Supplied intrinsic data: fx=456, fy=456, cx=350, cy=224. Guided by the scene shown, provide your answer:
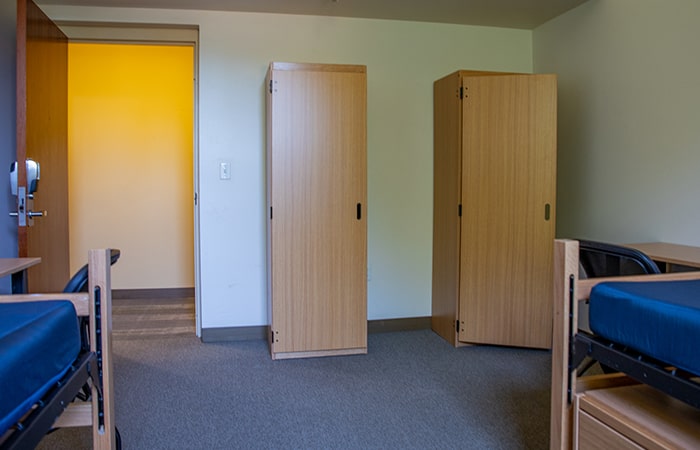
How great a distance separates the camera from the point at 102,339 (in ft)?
4.58

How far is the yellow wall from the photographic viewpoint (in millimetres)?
4660

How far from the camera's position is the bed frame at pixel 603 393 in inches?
48.0

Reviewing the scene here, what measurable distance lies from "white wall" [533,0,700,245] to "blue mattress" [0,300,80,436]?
2.95 metres

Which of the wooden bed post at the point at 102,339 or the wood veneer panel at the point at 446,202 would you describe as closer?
the wooden bed post at the point at 102,339

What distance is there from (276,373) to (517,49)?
10.4 feet

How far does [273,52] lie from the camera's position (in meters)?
3.40

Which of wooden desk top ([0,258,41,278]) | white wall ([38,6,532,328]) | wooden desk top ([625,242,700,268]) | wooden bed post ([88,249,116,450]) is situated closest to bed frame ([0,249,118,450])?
wooden bed post ([88,249,116,450])

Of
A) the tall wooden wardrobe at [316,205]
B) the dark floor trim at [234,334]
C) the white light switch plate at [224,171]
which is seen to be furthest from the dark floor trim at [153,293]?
the tall wooden wardrobe at [316,205]

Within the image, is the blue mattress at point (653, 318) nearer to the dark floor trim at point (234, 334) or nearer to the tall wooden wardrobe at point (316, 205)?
the tall wooden wardrobe at point (316, 205)

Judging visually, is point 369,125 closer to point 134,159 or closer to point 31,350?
point 134,159

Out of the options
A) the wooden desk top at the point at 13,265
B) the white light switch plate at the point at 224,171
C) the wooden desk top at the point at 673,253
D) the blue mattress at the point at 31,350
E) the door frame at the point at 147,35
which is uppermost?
the door frame at the point at 147,35

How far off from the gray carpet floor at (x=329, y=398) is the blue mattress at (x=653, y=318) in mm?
917

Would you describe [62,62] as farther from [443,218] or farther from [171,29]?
[443,218]

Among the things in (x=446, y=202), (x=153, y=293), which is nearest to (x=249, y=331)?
(x=446, y=202)
